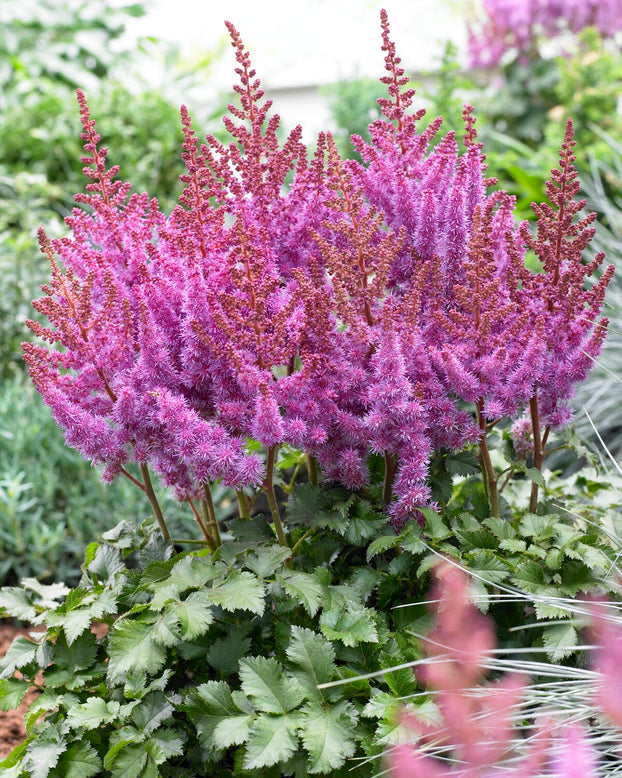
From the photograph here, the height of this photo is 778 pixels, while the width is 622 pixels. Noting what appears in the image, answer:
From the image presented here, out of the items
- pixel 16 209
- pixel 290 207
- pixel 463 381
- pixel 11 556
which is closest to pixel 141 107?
pixel 16 209

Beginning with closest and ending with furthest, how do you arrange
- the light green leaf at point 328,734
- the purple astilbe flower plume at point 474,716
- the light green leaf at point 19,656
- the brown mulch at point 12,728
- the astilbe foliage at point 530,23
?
the purple astilbe flower plume at point 474,716 → the light green leaf at point 328,734 → the light green leaf at point 19,656 → the brown mulch at point 12,728 → the astilbe foliage at point 530,23

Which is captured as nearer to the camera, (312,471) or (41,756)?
(41,756)

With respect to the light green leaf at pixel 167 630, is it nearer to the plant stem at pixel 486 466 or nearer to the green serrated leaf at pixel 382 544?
the green serrated leaf at pixel 382 544

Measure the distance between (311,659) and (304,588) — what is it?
0.10 m

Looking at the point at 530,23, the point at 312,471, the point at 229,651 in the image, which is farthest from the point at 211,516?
the point at 530,23

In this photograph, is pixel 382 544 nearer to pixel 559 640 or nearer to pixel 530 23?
pixel 559 640

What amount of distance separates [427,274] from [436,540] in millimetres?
414

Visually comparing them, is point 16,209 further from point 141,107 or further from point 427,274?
point 427,274

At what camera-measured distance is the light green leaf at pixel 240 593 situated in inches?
43.9

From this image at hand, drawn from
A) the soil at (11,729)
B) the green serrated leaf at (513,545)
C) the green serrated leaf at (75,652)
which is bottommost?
the soil at (11,729)

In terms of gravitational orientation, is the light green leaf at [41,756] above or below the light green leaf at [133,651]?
below

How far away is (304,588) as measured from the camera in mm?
1170

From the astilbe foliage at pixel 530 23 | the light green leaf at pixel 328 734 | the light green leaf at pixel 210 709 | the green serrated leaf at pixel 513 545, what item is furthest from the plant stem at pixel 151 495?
the astilbe foliage at pixel 530 23

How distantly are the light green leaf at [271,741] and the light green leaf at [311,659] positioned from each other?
0.05 metres
